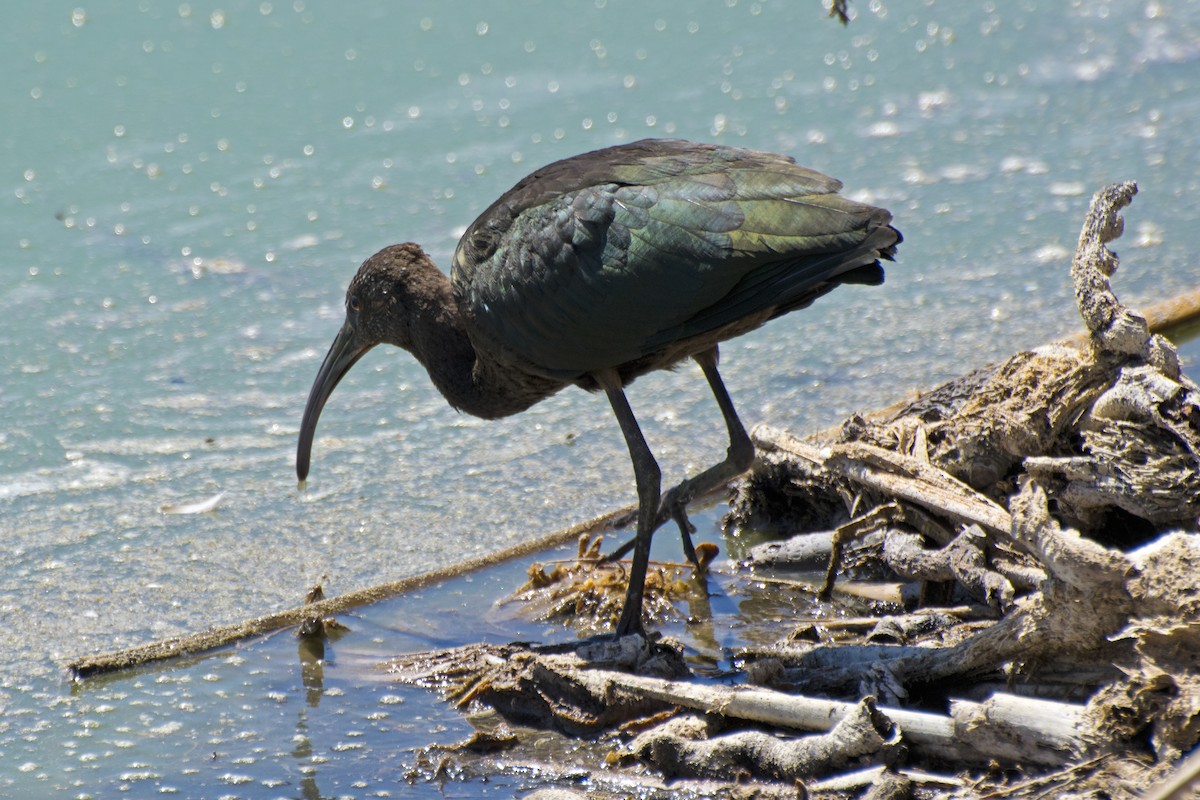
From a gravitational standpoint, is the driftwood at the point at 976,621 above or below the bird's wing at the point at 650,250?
below

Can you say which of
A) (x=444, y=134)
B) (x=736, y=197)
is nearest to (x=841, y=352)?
(x=736, y=197)

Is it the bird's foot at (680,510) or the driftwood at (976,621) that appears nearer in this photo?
the driftwood at (976,621)

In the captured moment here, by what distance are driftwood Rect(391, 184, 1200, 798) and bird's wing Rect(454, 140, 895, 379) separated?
66 centimetres

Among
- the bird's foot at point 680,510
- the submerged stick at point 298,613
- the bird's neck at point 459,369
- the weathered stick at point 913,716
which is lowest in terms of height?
the weathered stick at point 913,716

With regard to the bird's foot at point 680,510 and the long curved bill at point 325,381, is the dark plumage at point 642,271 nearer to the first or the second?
the bird's foot at point 680,510

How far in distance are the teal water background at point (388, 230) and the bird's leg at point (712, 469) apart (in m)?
0.54

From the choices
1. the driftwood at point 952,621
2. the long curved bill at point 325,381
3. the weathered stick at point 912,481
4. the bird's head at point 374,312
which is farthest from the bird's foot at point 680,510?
the long curved bill at point 325,381

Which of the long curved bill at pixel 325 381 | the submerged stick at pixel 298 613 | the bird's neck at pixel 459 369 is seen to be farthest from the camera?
the long curved bill at pixel 325 381

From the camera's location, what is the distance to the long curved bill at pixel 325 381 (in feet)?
16.4

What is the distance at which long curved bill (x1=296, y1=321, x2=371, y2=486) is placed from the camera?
500cm

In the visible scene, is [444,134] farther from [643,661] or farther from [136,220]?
[643,661]

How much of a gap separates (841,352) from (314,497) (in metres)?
2.18

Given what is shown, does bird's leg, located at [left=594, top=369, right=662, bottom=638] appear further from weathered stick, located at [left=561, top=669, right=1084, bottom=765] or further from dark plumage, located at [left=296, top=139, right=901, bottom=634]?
weathered stick, located at [left=561, top=669, right=1084, bottom=765]

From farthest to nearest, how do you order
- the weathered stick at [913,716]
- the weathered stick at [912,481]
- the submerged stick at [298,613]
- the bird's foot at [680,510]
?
1. the bird's foot at [680,510]
2. the submerged stick at [298,613]
3. the weathered stick at [912,481]
4. the weathered stick at [913,716]
